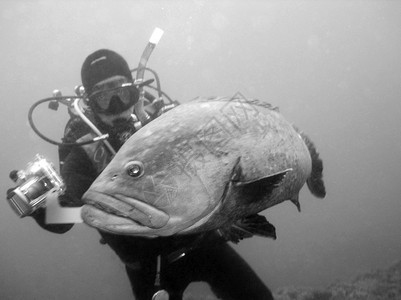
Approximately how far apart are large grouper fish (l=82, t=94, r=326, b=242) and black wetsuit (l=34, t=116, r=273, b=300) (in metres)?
0.95

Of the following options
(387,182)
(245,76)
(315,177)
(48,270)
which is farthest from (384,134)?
(315,177)

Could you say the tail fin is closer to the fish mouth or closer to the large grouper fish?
the large grouper fish

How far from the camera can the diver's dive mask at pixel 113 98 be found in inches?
136

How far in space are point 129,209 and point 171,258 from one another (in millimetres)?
1642

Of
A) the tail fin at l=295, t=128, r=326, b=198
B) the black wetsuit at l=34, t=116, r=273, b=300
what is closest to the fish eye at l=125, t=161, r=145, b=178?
the black wetsuit at l=34, t=116, r=273, b=300

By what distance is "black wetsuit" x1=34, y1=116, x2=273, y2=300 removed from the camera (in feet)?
9.54

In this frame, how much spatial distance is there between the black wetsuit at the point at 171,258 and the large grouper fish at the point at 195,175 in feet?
3.10

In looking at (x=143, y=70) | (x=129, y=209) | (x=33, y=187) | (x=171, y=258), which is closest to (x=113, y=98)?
(x=143, y=70)

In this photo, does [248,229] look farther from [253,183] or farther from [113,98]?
[113,98]

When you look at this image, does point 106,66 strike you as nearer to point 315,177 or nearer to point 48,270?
point 315,177

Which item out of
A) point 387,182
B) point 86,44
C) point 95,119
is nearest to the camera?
point 95,119

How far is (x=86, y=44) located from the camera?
66625 millimetres

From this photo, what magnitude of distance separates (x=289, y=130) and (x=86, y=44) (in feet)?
235

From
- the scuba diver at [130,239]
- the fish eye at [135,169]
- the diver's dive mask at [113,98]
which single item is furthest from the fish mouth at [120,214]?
the diver's dive mask at [113,98]
